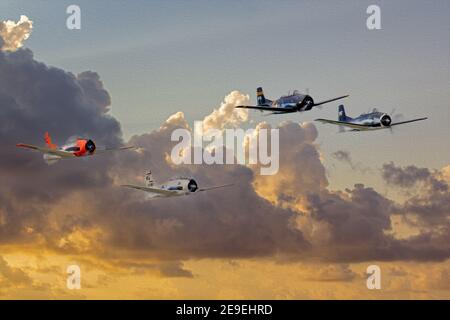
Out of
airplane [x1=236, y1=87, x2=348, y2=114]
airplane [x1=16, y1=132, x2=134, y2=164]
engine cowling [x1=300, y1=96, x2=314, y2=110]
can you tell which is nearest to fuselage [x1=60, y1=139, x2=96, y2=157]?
airplane [x1=16, y1=132, x2=134, y2=164]

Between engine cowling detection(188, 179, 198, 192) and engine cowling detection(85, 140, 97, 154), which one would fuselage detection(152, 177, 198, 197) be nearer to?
engine cowling detection(188, 179, 198, 192)

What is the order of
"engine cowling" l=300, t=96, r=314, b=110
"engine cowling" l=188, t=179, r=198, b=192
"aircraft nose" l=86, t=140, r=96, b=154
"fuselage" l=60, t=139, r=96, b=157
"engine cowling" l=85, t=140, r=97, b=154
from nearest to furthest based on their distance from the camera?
"engine cowling" l=188, t=179, r=198, b=192 → "engine cowling" l=300, t=96, r=314, b=110 → "fuselage" l=60, t=139, r=96, b=157 → "engine cowling" l=85, t=140, r=97, b=154 → "aircraft nose" l=86, t=140, r=96, b=154

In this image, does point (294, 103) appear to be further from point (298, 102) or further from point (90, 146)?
point (90, 146)

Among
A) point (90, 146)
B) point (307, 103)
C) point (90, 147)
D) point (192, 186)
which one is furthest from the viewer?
point (90, 147)

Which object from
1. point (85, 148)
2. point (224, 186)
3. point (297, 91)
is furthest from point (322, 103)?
point (85, 148)

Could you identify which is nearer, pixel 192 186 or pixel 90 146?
pixel 192 186

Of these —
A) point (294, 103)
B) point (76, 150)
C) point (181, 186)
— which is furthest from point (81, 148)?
point (294, 103)

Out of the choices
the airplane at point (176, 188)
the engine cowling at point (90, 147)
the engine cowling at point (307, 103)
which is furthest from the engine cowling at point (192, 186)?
the engine cowling at point (307, 103)

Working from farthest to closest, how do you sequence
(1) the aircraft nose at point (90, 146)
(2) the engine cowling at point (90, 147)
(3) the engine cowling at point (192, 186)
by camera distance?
(1) the aircraft nose at point (90, 146)
(2) the engine cowling at point (90, 147)
(3) the engine cowling at point (192, 186)

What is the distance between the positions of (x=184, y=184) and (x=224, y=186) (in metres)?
11.0

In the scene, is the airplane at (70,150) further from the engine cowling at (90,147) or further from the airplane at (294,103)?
the airplane at (294,103)

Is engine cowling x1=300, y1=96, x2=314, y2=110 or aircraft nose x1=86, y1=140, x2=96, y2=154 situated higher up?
engine cowling x1=300, y1=96, x2=314, y2=110

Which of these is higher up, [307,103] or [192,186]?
[307,103]
